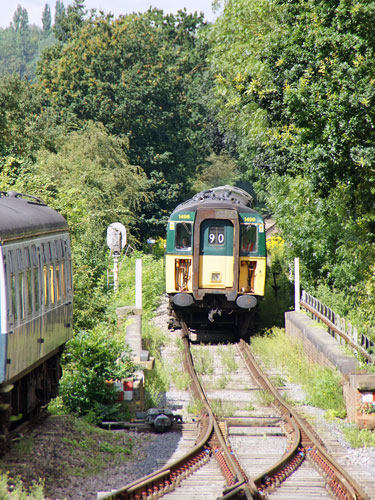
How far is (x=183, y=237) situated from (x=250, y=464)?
35.1 ft

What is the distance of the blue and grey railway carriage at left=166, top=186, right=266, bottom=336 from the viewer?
749 inches

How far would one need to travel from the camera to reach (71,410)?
11.5 m

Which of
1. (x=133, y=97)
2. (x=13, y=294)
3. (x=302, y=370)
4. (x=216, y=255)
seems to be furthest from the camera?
(x=133, y=97)

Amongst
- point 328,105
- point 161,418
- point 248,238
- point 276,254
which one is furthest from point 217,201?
point 276,254

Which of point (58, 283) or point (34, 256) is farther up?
point (34, 256)

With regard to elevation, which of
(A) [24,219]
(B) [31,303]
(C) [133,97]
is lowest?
(B) [31,303]

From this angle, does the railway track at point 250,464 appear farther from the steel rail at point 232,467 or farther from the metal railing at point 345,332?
the metal railing at point 345,332

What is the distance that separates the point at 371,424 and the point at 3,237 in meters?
6.62

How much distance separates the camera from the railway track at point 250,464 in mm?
7898

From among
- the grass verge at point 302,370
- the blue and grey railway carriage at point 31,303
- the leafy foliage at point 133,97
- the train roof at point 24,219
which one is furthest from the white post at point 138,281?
the leafy foliage at point 133,97

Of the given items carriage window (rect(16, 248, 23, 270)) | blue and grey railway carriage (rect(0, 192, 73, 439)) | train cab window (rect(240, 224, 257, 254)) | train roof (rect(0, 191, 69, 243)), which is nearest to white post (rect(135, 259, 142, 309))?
train cab window (rect(240, 224, 257, 254))

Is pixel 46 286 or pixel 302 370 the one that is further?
pixel 302 370

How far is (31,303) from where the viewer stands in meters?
9.07

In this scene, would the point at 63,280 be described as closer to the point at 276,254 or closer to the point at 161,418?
the point at 161,418
